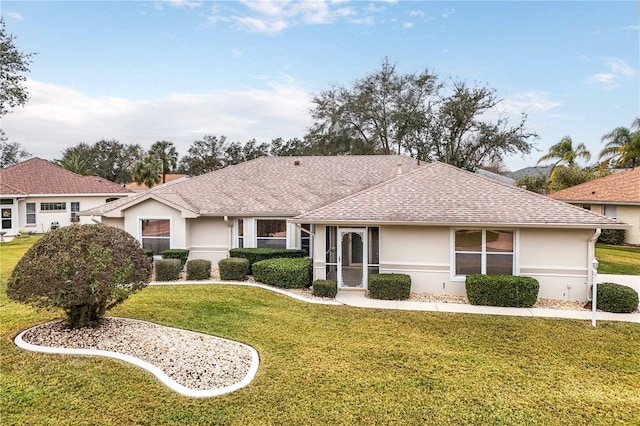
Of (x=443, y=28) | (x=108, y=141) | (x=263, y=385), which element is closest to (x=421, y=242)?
(x=263, y=385)

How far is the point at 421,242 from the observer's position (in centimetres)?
1241

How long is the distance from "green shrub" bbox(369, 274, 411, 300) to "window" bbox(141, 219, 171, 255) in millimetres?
9373

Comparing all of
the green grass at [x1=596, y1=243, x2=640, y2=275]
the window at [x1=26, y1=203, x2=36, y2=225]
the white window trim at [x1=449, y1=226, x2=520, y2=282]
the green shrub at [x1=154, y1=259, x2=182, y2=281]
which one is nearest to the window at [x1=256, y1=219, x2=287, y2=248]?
the green shrub at [x1=154, y1=259, x2=182, y2=281]

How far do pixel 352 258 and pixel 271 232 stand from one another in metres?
3.77

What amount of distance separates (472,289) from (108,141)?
237ft

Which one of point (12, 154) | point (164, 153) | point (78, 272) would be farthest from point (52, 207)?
point (12, 154)

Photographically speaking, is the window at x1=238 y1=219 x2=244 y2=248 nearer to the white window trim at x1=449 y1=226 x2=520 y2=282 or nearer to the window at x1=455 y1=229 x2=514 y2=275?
the white window trim at x1=449 y1=226 x2=520 y2=282

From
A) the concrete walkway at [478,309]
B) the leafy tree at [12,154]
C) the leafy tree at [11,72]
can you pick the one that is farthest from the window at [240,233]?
the leafy tree at [12,154]

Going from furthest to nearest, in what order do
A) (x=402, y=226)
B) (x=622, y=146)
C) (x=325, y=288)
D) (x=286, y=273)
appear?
(x=622, y=146), (x=286, y=273), (x=402, y=226), (x=325, y=288)

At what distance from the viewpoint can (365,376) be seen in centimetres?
643

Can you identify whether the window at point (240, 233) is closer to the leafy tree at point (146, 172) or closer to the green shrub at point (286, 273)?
the green shrub at point (286, 273)

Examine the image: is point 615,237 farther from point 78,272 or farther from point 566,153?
point 78,272

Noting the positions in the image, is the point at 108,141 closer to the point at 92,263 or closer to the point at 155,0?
the point at 155,0

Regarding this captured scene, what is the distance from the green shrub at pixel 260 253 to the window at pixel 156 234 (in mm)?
3034
